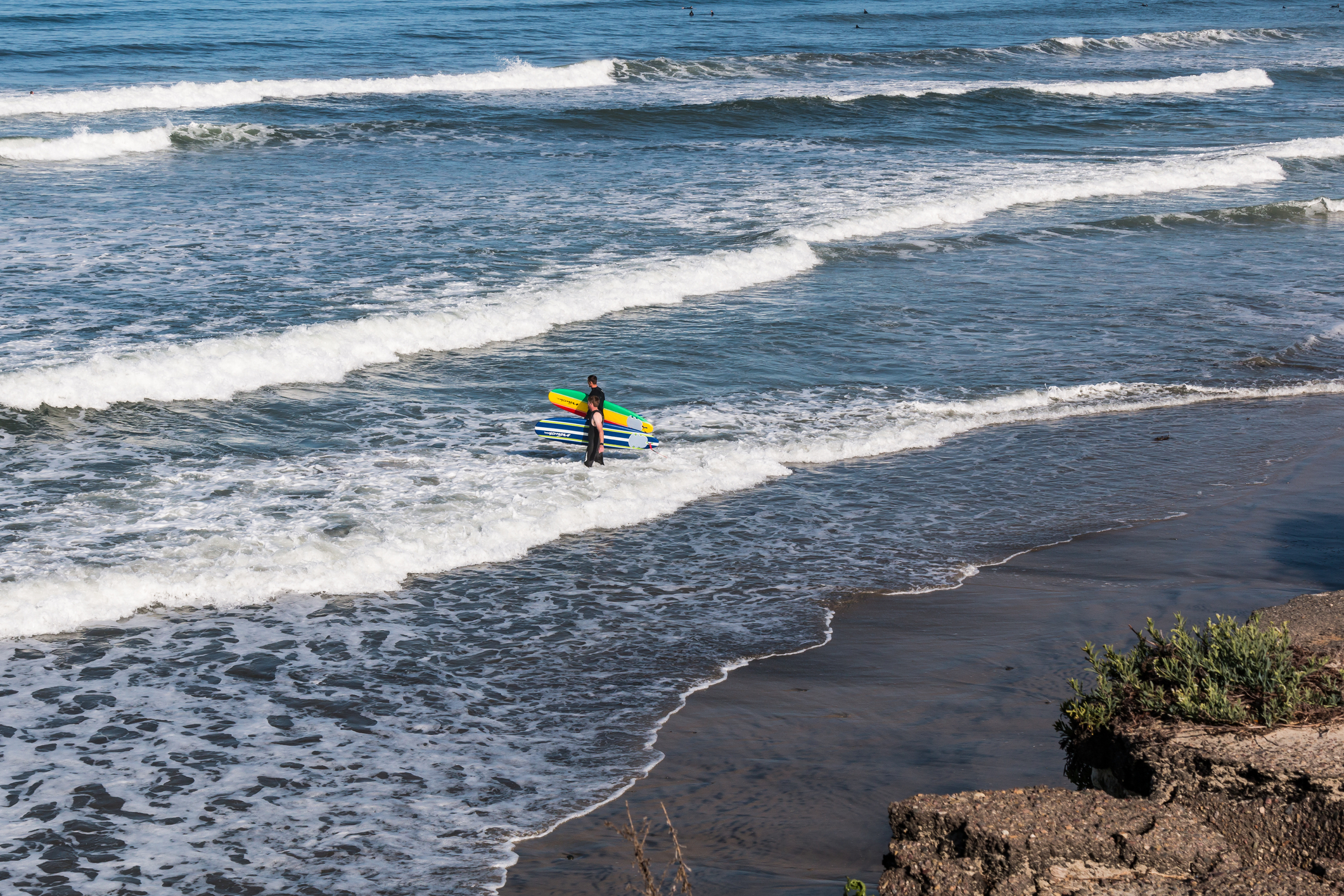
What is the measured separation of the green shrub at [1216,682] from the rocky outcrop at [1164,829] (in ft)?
0.44

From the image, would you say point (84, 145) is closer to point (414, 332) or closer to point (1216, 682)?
point (414, 332)

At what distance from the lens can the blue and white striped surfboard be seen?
1227cm

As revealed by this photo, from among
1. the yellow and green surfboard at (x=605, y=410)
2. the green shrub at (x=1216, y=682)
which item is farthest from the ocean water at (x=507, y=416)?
the green shrub at (x=1216, y=682)

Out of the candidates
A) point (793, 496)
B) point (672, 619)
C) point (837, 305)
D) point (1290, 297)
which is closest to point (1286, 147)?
point (1290, 297)

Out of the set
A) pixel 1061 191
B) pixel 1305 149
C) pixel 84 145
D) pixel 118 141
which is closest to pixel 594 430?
pixel 1061 191

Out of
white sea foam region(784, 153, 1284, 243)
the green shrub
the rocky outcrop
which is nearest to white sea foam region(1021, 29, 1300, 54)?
white sea foam region(784, 153, 1284, 243)

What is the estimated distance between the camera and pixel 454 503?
11.1 metres

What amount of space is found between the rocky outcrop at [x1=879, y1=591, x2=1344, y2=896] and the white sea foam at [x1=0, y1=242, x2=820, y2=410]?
37.6ft

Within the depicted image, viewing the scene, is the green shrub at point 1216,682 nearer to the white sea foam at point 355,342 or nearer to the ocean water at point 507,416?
the ocean water at point 507,416

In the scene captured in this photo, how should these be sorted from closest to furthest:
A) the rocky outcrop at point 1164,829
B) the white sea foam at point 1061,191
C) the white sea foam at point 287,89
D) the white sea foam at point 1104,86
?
the rocky outcrop at point 1164,829
the white sea foam at point 1061,191
the white sea foam at point 287,89
the white sea foam at point 1104,86

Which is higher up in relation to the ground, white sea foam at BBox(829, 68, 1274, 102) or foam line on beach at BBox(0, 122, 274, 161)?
white sea foam at BBox(829, 68, 1274, 102)

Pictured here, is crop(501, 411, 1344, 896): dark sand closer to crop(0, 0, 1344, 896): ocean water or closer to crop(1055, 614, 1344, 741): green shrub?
crop(0, 0, 1344, 896): ocean water

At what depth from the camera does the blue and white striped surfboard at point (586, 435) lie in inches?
483

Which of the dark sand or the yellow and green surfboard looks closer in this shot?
the dark sand
